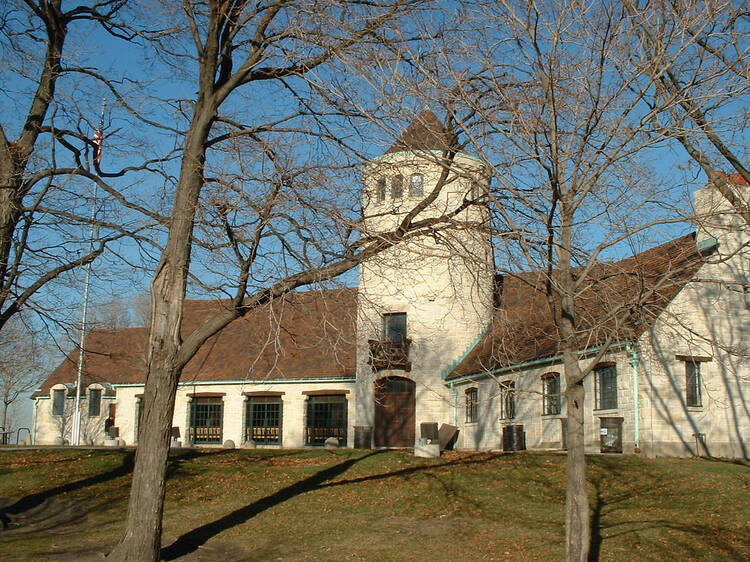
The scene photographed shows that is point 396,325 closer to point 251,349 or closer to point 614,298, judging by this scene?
point 251,349

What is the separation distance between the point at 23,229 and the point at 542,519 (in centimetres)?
1084

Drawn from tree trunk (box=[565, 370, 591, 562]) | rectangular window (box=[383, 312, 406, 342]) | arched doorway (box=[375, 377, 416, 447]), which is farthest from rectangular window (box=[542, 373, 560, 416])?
tree trunk (box=[565, 370, 591, 562])

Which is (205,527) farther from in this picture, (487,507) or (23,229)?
(23,229)

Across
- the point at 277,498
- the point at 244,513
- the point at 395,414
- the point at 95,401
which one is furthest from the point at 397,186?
the point at 95,401

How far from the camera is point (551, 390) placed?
22953 millimetres

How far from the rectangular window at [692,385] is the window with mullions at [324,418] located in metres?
14.9

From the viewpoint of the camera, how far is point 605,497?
1459cm

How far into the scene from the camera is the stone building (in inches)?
363

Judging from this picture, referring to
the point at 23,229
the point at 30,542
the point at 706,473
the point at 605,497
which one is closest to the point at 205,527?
the point at 30,542

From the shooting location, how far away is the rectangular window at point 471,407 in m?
27.5

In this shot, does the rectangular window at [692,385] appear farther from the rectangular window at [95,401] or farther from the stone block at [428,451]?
the rectangular window at [95,401]

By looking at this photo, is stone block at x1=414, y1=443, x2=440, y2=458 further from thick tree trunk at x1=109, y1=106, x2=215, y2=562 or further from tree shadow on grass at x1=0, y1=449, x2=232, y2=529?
thick tree trunk at x1=109, y1=106, x2=215, y2=562

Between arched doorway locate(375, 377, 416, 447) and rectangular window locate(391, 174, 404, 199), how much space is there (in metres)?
18.6

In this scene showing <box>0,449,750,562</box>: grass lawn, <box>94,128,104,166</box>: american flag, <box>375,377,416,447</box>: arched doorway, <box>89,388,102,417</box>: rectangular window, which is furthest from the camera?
<box>89,388,102,417</box>: rectangular window
